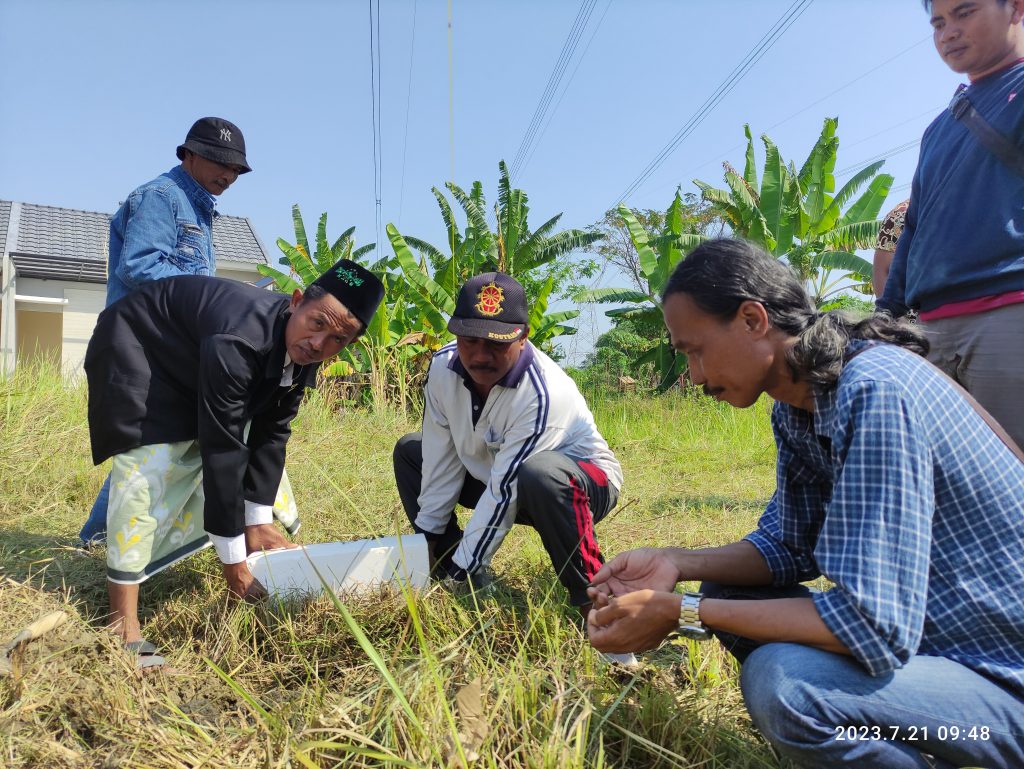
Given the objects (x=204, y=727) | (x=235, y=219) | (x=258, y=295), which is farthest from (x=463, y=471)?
(x=235, y=219)

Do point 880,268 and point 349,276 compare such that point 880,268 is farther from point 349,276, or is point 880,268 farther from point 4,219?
point 4,219

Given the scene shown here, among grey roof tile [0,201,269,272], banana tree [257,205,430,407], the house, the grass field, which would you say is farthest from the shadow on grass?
grey roof tile [0,201,269,272]

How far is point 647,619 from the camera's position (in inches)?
63.1

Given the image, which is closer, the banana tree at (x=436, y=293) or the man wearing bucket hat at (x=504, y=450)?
the man wearing bucket hat at (x=504, y=450)

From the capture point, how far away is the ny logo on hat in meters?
2.55

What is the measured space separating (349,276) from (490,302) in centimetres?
50

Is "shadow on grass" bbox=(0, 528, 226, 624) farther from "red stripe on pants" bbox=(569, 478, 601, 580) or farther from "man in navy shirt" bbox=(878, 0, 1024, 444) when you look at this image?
"man in navy shirt" bbox=(878, 0, 1024, 444)

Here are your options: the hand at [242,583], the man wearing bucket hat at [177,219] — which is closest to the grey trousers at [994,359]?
the hand at [242,583]

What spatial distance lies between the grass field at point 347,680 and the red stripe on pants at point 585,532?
17 cm

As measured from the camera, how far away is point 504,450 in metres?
2.71

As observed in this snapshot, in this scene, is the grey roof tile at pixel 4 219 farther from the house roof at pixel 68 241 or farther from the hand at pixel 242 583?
the hand at pixel 242 583

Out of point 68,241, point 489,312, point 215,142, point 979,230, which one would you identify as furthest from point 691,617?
point 68,241

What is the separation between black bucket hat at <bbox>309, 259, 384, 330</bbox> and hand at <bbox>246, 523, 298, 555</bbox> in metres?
0.99

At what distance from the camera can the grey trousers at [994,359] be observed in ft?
6.53
